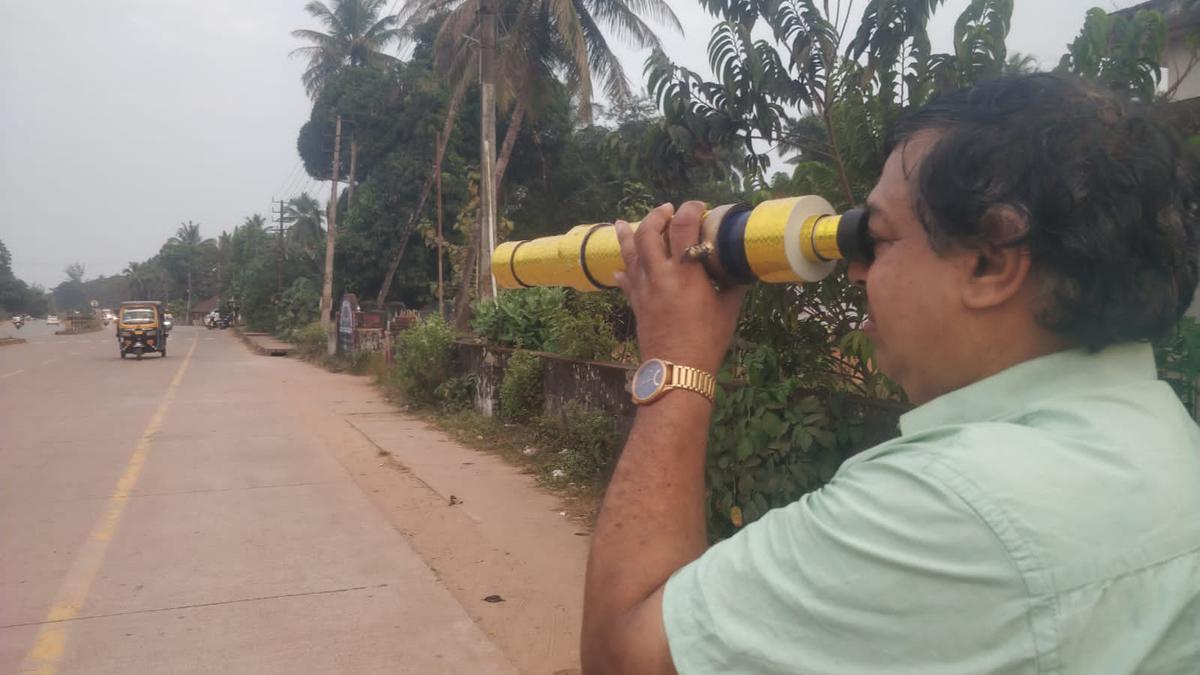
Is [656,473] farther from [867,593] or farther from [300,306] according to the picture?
[300,306]

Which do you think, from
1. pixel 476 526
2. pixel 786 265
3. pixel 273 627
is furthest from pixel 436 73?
pixel 786 265

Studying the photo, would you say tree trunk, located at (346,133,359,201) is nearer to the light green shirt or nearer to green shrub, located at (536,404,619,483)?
green shrub, located at (536,404,619,483)

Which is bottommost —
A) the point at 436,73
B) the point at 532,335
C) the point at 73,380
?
the point at 73,380

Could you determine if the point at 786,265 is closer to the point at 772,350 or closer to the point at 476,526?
the point at 772,350

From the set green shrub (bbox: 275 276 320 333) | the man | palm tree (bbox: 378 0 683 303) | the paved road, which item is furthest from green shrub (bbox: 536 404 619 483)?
green shrub (bbox: 275 276 320 333)

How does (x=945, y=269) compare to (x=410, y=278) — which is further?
(x=410, y=278)

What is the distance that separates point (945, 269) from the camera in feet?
3.17

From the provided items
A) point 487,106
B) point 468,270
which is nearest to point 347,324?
point 468,270

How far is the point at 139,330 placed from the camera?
89.1 feet

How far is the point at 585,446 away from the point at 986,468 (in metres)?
6.64

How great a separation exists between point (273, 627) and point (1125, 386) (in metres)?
3.91

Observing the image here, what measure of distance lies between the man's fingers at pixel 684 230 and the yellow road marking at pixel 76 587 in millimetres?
3638

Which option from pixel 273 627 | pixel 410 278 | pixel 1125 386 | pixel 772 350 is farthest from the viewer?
pixel 410 278

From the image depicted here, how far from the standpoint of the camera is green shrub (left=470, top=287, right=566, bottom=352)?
9773 mm
